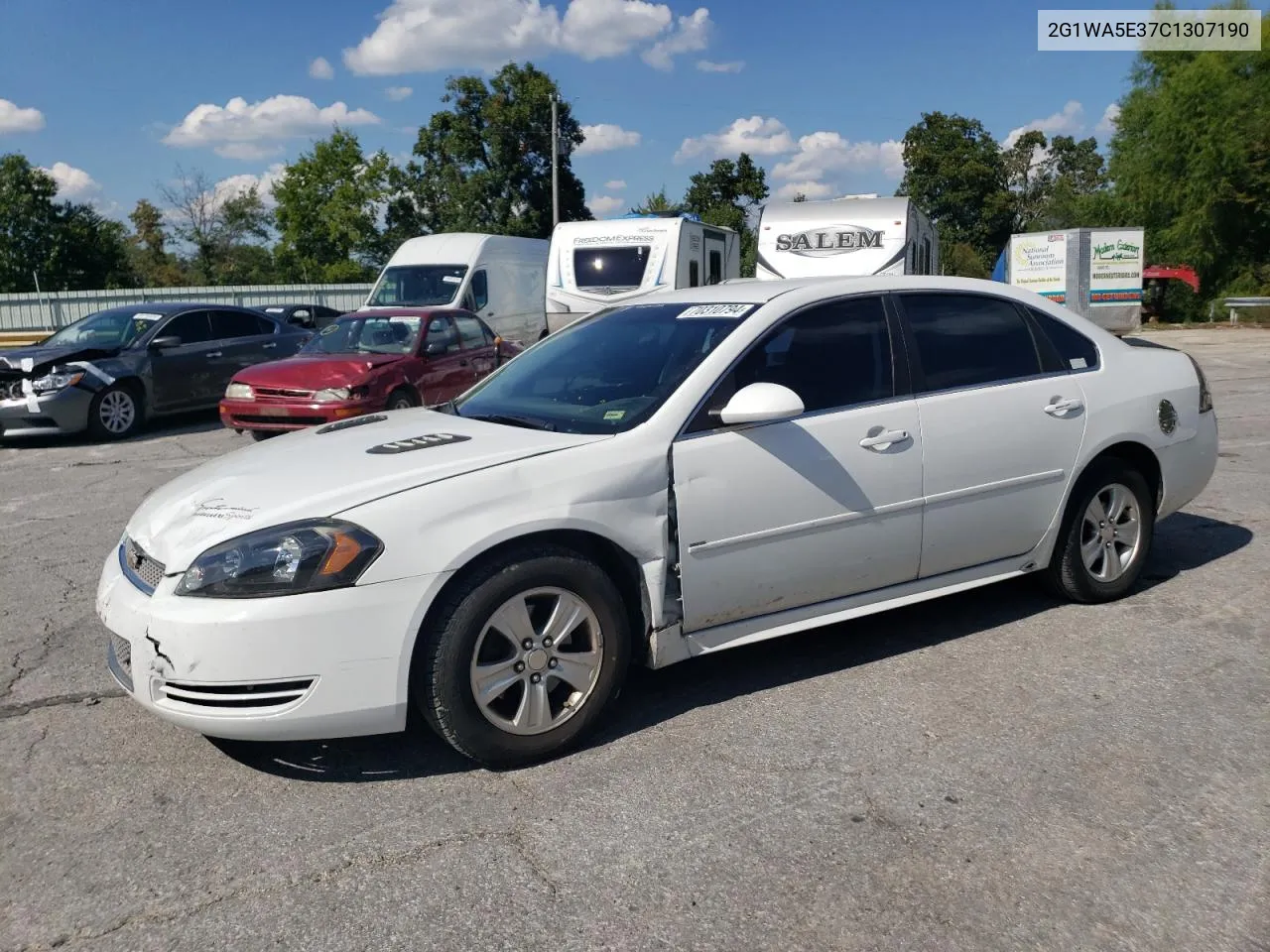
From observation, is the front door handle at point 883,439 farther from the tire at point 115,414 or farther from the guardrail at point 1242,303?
the guardrail at point 1242,303

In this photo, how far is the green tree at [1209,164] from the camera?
40688 mm

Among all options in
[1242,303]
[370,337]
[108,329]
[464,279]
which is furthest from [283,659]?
[1242,303]

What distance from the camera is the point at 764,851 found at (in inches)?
118

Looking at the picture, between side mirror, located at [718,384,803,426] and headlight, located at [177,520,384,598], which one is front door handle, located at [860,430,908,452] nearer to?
side mirror, located at [718,384,803,426]

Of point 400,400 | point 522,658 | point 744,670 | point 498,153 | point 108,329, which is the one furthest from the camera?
point 498,153

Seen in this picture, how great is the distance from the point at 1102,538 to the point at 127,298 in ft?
127

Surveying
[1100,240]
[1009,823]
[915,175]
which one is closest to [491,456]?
[1009,823]

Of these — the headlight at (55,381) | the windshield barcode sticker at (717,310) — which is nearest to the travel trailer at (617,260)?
the headlight at (55,381)

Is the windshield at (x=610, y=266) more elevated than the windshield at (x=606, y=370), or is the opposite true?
the windshield at (x=610, y=266)

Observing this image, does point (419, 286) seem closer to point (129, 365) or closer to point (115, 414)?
point (129, 365)

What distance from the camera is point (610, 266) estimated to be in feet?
58.0

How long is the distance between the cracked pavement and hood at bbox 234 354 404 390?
593 cm

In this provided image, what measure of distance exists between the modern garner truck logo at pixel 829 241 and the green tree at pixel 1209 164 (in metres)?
32.3

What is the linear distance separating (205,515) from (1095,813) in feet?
9.62
